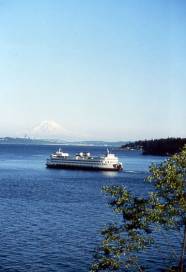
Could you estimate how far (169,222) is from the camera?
2211cm

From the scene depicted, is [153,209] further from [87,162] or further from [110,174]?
[87,162]

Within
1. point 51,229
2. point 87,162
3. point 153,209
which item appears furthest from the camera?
point 87,162

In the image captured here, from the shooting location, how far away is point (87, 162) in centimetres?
15538

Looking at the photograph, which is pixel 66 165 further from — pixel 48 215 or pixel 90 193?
pixel 48 215

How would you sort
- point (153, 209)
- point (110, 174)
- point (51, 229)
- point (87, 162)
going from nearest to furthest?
point (153, 209), point (51, 229), point (110, 174), point (87, 162)

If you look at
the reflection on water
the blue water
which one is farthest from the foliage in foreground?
the reflection on water

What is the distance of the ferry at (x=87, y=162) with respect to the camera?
151m

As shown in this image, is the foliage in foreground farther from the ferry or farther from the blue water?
the ferry

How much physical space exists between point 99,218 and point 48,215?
6348mm

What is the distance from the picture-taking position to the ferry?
5940 inches

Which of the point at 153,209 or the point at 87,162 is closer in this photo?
the point at 153,209

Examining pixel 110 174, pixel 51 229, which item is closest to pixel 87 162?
pixel 110 174

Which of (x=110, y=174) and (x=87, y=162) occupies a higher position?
(x=87, y=162)

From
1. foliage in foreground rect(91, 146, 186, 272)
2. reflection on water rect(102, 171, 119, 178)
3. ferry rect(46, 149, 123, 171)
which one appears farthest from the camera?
ferry rect(46, 149, 123, 171)
